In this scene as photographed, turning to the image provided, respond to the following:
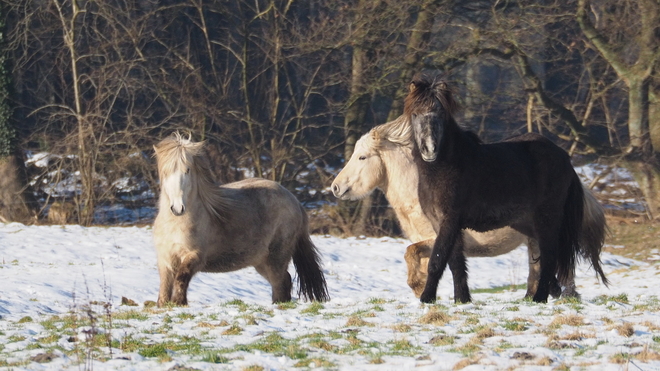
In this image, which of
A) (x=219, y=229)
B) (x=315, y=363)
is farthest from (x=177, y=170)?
(x=315, y=363)

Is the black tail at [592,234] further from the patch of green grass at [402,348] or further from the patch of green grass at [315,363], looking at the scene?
the patch of green grass at [315,363]

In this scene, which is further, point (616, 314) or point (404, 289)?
point (404, 289)

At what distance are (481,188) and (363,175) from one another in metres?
2.22

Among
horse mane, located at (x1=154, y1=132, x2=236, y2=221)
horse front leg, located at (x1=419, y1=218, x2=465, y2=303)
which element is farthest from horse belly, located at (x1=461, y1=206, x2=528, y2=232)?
horse mane, located at (x1=154, y1=132, x2=236, y2=221)

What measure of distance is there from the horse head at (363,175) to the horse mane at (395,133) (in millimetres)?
33

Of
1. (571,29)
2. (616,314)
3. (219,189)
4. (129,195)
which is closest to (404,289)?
(219,189)

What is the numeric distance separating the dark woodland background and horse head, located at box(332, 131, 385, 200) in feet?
33.5

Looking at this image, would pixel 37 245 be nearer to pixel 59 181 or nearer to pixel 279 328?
pixel 59 181

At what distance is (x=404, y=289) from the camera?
14.7 m

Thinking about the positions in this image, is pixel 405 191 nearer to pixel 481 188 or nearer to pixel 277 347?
pixel 481 188

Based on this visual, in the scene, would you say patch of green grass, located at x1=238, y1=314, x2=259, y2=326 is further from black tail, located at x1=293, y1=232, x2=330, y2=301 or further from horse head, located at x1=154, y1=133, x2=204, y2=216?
black tail, located at x1=293, y1=232, x2=330, y2=301

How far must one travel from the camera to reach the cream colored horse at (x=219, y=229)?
908 cm

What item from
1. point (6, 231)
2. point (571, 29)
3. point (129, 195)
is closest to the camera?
point (6, 231)

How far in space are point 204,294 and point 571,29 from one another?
14138 mm
